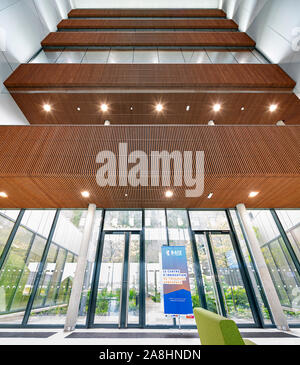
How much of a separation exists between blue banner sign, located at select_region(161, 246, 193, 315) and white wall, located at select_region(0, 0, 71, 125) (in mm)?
7162

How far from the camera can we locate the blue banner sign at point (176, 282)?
468cm

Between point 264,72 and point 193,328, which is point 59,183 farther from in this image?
point 264,72

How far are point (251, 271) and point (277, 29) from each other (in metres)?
8.59

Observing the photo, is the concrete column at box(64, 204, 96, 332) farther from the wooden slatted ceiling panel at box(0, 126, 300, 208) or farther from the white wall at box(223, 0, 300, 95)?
the white wall at box(223, 0, 300, 95)

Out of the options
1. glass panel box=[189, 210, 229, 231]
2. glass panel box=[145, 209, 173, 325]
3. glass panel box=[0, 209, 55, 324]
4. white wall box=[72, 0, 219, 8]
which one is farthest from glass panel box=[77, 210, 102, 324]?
white wall box=[72, 0, 219, 8]

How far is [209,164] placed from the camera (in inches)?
186

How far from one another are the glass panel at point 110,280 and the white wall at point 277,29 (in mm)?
8124

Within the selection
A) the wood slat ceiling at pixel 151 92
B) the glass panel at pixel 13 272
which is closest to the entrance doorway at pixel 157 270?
the glass panel at pixel 13 272

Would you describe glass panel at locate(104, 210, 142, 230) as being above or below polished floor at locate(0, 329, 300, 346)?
above

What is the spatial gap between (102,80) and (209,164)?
4877 mm

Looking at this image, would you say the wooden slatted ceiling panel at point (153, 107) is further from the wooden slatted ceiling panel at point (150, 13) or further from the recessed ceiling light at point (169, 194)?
the wooden slatted ceiling panel at point (150, 13)

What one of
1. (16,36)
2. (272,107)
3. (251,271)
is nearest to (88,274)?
(251,271)

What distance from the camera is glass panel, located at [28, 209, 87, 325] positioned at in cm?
509
